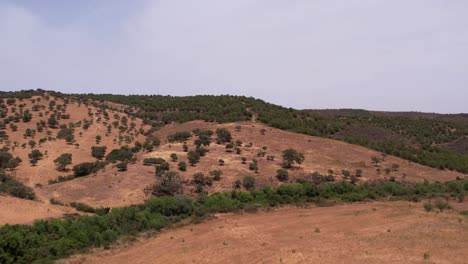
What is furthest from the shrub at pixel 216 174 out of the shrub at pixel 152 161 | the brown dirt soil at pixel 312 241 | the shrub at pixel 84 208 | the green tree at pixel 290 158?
the shrub at pixel 84 208

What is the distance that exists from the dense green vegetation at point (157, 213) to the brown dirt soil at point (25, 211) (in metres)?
1.85

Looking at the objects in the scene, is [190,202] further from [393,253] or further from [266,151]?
[266,151]

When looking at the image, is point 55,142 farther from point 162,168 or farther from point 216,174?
point 216,174

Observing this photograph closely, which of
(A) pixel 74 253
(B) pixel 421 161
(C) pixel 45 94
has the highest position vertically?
(C) pixel 45 94

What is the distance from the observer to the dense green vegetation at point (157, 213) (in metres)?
19.2

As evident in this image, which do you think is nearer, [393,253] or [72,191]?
[393,253]

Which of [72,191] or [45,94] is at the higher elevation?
[45,94]

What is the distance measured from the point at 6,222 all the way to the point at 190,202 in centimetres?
1021

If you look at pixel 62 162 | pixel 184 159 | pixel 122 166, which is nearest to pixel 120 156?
pixel 62 162

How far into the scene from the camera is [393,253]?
699 inches

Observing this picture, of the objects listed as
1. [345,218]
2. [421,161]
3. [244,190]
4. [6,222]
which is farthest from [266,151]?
[6,222]

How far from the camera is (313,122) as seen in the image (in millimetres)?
60625

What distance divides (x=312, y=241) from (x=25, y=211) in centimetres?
1517

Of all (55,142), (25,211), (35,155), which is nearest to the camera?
(25,211)
